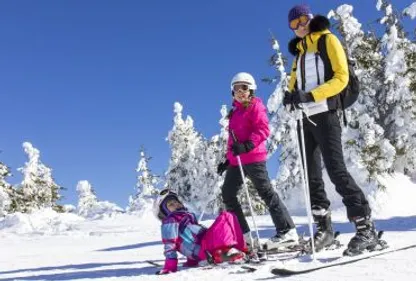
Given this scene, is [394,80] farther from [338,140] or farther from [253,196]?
[338,140]

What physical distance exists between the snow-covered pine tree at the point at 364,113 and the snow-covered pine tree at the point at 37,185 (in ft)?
104

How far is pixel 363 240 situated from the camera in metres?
5.03

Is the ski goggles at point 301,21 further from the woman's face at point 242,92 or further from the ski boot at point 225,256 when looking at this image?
the ski boot at point 225,256

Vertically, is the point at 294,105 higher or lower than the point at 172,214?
higher

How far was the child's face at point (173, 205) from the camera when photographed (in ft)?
19.9

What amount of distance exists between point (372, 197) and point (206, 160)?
807 inches

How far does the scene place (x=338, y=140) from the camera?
5375mm

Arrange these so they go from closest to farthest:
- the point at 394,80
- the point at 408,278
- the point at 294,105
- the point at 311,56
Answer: the point at 408,278, the point at 294,105, the point at 311,56, the point at 394,80

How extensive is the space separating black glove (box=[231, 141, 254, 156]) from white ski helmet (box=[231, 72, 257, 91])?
79 cm

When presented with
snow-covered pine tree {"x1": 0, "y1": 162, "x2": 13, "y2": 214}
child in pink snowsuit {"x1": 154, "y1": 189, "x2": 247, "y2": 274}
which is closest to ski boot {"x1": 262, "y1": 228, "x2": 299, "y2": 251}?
child in pink snowsuit {"x1": 154, "y1": 189, "x2": 247, "y2": 274}

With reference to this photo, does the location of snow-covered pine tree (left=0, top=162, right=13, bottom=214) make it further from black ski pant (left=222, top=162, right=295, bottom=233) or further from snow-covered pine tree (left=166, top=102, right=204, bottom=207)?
black ski pant (left=222, top=162, right=295, bottom=233)

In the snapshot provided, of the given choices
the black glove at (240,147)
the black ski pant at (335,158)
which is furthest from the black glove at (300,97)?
the black glove at (240,147)

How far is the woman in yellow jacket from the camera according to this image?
513cm

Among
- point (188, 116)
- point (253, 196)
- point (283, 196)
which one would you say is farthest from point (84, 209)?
point (283, 196)
